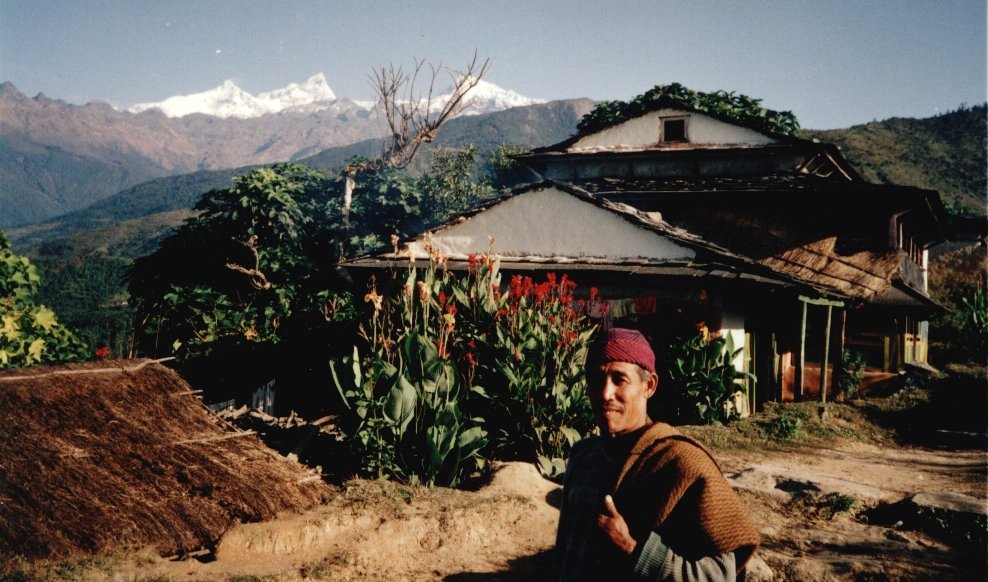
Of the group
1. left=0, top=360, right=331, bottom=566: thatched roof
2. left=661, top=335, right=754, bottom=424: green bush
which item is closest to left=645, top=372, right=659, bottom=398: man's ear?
left=0, top=360, right=331, bottom=566: thatched roof

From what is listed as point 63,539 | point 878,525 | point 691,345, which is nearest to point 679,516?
point 63,539

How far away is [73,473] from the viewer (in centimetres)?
442

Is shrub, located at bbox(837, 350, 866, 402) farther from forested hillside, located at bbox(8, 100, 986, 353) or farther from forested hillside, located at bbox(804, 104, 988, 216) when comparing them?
forested hillside, located at bbox(804, 104, 988, 216)

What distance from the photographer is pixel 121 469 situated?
468 cm

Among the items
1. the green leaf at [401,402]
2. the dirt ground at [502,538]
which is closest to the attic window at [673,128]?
the dirt ground at [502,538]

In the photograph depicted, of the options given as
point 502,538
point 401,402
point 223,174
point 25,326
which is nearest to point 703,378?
point 502,538

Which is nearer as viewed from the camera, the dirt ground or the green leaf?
the dirt ground

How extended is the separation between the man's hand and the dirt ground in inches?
125

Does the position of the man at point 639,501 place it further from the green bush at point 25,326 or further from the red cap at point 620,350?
the green bush at point 25,326

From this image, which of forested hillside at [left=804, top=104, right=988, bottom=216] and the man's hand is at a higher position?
forested hillside at [left=804, top=104, right=988, bottom=216]

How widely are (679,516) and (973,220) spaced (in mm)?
30124

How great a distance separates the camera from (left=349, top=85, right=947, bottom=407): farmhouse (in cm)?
1018

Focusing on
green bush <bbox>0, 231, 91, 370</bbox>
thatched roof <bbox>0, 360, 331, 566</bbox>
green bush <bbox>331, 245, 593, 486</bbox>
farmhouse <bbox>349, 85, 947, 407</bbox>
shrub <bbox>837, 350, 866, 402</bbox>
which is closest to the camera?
thatched roof <bbox>0, 360, 331, 566</bbox>

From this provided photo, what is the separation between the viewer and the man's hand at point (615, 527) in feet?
5.63
